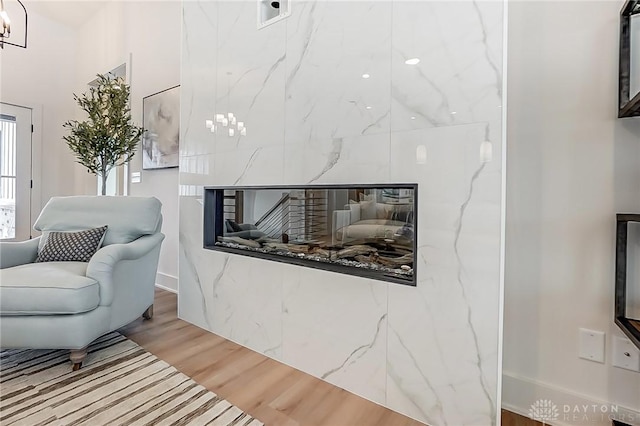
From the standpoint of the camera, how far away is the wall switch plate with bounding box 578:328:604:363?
1.24 metres

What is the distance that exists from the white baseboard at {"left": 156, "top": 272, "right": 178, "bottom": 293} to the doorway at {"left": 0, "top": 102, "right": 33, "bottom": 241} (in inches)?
84.7

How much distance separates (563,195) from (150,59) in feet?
12.1

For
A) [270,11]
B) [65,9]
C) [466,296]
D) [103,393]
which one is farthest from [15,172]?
[466,296]

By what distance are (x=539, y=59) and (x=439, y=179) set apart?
26.0 inches

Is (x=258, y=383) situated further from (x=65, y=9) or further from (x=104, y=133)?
(x=65, y=9)

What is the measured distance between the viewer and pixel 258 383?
163 centimetres

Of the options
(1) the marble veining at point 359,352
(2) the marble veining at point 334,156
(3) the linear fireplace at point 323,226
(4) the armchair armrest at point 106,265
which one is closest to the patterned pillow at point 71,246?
(4) the armchair armrest at point 106,265

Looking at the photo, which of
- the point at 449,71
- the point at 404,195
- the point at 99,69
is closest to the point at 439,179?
the point at 404,195

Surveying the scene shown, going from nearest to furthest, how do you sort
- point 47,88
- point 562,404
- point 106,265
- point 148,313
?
point 562,404 < point 106,265 < point 148,313 < point 47,88

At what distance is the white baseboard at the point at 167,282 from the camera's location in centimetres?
313

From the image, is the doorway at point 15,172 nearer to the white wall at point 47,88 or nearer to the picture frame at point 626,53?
the white wall at point 47,88

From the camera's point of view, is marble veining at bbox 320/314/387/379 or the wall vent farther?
the wall vent

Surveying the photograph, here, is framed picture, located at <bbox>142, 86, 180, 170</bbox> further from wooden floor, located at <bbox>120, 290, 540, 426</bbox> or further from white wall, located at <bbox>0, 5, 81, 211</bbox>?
white wall, located at <bbox>0, 5, 81, 211</bbox>

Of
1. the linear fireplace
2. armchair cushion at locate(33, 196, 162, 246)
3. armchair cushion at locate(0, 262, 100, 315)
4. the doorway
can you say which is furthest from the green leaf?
armchair cushion at locate(0, 262, 100, 315)
